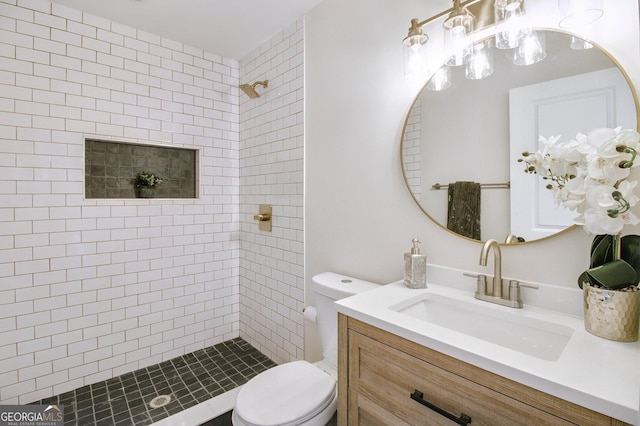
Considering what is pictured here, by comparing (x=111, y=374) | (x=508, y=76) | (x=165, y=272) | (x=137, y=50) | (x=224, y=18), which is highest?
(x=224, y=18)

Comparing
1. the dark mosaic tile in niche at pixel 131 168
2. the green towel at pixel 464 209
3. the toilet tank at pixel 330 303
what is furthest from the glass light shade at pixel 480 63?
the dark mosaic tile in niche at pixel 131 168

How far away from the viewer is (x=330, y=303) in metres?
1.59

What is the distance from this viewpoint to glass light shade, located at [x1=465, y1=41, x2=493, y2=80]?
122 cm

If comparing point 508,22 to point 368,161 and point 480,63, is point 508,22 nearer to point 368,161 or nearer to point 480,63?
point 480,63

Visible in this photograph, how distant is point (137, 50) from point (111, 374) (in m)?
2.29

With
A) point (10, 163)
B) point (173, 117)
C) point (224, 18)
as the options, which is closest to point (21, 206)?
point (10, 163)

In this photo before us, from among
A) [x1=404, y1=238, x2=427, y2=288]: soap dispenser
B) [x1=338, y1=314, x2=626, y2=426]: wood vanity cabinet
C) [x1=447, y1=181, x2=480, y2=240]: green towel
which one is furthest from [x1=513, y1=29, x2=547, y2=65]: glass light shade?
[x1=338, y1=314, x2=626, y2=426]: wood vanity cabinet

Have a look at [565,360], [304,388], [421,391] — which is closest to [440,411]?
[421,391]

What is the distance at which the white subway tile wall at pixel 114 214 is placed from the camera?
1.87 metres

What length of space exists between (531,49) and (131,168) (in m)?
2.50

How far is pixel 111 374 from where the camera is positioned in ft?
7.16

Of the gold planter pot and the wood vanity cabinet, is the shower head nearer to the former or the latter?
the wood vanity cabinet

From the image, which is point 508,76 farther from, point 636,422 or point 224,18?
point 224,18

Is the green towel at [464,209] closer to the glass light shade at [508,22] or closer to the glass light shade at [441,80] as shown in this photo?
the glass light shade at [441,80]
